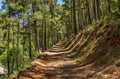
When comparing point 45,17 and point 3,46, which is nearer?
point 45,17

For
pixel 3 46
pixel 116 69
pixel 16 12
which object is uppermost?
pixel 16 12

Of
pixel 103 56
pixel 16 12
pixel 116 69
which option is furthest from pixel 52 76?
pixel 16 12

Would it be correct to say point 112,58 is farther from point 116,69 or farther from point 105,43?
point 105,43

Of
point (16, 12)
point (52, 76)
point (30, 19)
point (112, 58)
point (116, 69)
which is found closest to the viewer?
point (116, 69)

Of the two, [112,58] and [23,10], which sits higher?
[23,10]

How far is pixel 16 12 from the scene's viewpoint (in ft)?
134

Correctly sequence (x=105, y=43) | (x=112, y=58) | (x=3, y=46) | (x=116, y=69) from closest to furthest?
1. (x=116, y=69)
2. (x=112, y=58)
3. (x=105, y=43)
4. (x=3, y=46)

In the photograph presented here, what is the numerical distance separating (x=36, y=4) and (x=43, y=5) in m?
3.37

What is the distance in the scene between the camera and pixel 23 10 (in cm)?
3944

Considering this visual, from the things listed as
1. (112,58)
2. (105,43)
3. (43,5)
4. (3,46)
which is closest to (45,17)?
(43,5)

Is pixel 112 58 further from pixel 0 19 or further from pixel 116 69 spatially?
pixel 0 19

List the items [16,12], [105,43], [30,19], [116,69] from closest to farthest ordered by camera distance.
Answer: [116,69] → [105,43] → [30,19] → [16,12]

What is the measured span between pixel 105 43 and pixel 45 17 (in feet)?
97.3

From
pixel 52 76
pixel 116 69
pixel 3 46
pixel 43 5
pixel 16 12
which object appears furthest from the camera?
pixel 3 46
